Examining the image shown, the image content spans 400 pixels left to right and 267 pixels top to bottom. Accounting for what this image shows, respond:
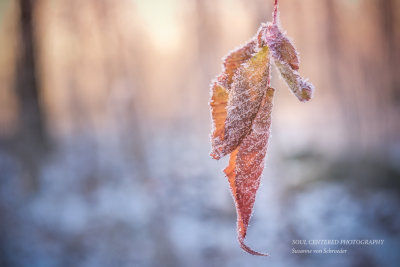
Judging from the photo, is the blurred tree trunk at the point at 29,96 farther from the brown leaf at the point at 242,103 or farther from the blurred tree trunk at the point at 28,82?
the brown leaf at the point at 242,103

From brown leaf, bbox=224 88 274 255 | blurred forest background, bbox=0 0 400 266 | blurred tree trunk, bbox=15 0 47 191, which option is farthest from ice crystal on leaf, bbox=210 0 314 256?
blurred tree trunk, bbox=15 0 47 191

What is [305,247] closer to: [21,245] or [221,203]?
[221,203]

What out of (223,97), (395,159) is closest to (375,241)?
(395,159)

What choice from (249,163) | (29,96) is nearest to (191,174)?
(29,96)

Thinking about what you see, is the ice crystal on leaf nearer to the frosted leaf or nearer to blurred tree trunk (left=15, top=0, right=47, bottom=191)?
the frosted leaf

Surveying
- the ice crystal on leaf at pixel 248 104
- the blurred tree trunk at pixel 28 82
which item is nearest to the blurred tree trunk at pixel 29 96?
the blurred tree trunk at pixel 28 82
